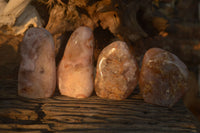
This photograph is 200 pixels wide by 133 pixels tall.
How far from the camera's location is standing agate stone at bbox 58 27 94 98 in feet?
6.77

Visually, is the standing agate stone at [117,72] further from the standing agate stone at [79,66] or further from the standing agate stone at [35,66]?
Result: the standing agate stone at [35,66]

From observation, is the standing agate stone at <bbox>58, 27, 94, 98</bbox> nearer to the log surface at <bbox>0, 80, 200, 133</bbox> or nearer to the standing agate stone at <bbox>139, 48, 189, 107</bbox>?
the log surface at <bbox>0, 80, 200, 133</bbox>

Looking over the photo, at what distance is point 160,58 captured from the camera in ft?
6.44

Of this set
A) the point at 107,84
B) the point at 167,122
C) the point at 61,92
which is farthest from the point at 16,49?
the point at 167,122

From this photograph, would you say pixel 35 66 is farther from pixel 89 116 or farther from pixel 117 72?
pixel 117 72

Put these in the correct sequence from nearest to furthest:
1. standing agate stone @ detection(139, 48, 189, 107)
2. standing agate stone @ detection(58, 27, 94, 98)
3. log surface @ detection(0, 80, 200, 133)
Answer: log surface @ detection(0, 80, 200, 133), standing agate stone @ detection(139, 48, 189, 107), standing agate stone @ detection(58, 27, 94, 98)

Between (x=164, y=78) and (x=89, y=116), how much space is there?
3.22ft

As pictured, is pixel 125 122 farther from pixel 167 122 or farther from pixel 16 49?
pixel 16 49

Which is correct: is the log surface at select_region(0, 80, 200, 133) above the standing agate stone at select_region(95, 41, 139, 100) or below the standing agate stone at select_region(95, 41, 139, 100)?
below

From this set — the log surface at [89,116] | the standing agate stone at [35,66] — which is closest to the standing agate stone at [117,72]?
the log surface at [89,116]

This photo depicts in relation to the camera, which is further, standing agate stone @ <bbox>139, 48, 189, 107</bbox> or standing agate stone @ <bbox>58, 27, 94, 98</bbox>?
standing agate stone @ <bbox>58, 27, 94, 98</bbox>

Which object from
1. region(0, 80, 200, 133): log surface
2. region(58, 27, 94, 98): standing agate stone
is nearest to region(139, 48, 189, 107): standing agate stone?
region(0, 80, 200, 133): log surface

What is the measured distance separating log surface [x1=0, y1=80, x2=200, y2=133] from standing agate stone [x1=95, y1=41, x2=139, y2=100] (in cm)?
13

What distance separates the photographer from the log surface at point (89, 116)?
4.94 ft
